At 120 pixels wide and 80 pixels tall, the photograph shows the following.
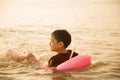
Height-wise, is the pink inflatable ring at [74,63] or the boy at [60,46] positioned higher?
the boy at [60,46]

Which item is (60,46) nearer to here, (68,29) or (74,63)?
(74,63)

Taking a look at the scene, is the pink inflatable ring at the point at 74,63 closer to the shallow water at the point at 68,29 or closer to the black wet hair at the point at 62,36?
the shallow water at the point at 68,29

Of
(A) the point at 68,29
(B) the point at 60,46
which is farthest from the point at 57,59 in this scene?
(A) the point at 68,29

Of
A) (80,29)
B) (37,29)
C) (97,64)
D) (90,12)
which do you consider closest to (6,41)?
(37,29)

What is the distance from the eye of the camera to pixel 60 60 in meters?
2.09

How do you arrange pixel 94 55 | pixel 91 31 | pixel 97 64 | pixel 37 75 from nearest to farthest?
1. pixel 37 75
2. pixel 97 64
3. pixel 94 55
4. pixel 91 31

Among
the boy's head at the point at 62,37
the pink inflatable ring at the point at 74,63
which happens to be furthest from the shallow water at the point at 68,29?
the boy's head at the point at 62,37

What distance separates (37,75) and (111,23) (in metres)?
1.61

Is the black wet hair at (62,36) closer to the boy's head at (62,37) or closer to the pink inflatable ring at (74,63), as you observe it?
the boy's head at (62,37)

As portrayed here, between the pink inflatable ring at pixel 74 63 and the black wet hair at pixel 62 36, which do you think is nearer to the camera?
the pink inflatable ring at pixel 74 63

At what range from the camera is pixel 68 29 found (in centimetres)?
318

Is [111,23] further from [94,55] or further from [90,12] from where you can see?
[94,55]

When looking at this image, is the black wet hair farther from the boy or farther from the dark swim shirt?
the dark swim shirt

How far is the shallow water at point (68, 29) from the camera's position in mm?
2055
